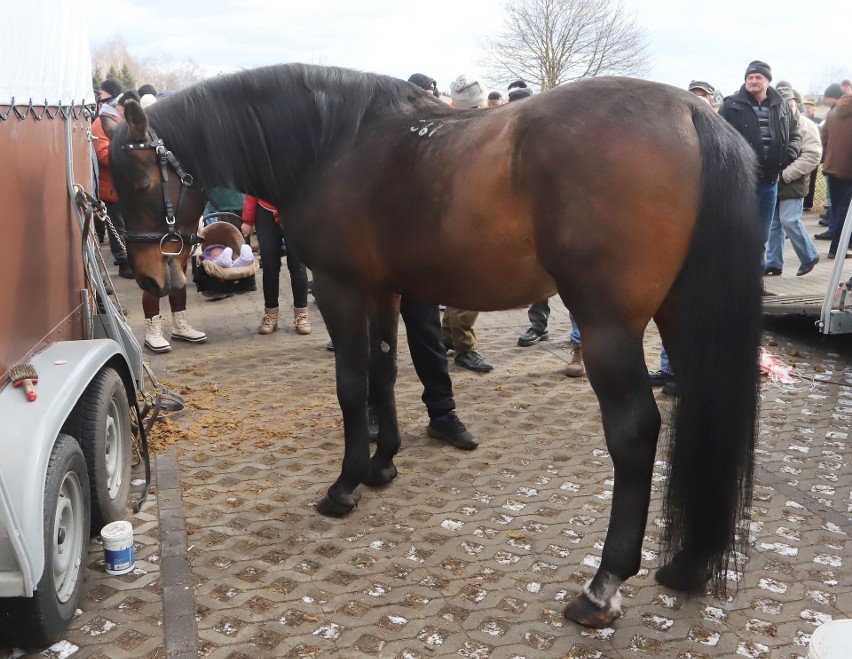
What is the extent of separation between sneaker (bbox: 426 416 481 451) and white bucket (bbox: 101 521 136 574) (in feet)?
5.85

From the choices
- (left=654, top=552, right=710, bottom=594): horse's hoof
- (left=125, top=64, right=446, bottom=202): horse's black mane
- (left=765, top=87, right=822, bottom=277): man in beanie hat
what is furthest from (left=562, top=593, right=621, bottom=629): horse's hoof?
(left=765, top=87, right=822, bottom=277): man in beanie hat

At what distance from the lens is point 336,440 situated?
4.29m

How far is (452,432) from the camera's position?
13.9 ft

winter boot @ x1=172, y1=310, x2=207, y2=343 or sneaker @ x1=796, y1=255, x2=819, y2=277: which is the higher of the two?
sneaker @ x1=796, y1=255, x2=819, y2=277

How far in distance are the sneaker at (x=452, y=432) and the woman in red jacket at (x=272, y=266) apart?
2.30 meters

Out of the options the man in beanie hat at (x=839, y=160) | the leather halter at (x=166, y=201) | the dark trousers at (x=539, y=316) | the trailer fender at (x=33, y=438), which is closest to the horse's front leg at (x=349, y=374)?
the leather halter at (x=166, y=201)

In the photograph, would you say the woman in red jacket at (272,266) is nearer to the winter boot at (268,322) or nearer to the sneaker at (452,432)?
the winter boot at (268,322)

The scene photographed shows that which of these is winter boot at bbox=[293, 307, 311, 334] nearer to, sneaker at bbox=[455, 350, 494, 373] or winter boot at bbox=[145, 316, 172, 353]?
winter boot at bbox=[145, 316, 172, 353]

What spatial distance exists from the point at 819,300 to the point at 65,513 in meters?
5.40

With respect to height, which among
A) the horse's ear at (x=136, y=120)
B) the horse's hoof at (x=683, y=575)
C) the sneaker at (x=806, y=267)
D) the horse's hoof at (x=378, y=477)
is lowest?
the horse's hoof at (x=378, y=477)

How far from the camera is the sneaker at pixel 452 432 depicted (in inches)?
164

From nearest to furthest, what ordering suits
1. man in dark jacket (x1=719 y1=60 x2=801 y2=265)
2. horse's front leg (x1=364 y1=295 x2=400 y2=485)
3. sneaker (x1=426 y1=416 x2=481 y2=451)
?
horse's front leg (x1=364 y1=295 x2=400 y2=485) < sneaker (x1=426 y1=416 x2=481 y2=451) < man in dark jacket (x1=719 y1=60 x2=801 y2=265)

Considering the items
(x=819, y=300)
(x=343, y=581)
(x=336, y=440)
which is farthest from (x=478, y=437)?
(x=819, y=300)

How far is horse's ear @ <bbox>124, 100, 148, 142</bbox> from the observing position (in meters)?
2.95
